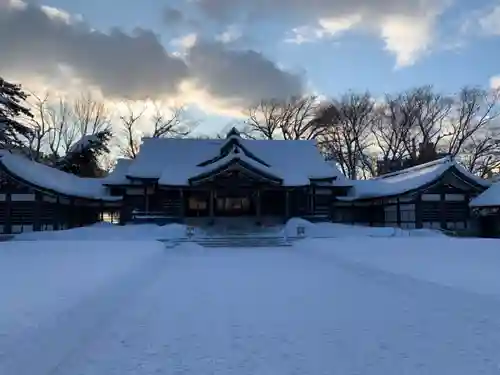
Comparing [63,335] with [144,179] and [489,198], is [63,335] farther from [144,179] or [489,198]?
[489,198]

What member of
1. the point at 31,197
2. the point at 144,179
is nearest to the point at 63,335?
the point at 31,197

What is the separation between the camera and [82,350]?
15.8 feet

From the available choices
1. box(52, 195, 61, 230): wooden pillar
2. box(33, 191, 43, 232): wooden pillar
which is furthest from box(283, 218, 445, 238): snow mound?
box(33, 191, 43, 232): wooden pillar

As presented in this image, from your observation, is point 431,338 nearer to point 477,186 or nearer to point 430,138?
point 477,186

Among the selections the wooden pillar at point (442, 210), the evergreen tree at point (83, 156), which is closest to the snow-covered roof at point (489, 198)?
the wooden pillar at point (442, 210)

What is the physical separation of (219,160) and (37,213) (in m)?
10.5

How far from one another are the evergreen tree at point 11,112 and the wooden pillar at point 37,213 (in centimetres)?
979

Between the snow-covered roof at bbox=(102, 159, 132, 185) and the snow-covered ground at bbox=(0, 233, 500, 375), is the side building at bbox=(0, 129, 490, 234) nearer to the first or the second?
the snow-covered roof at bbox=(102, 159, 132, 185)

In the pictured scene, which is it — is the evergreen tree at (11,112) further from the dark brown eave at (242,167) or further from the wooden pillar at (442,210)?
the wooden pillar at (442,210)

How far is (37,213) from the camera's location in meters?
24.9

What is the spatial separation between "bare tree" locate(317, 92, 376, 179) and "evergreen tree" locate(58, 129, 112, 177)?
69.3 ft

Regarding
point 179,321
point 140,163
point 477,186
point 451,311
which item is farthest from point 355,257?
point 140,163

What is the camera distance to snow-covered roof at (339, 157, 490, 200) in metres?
26.8

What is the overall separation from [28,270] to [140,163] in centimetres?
2188
